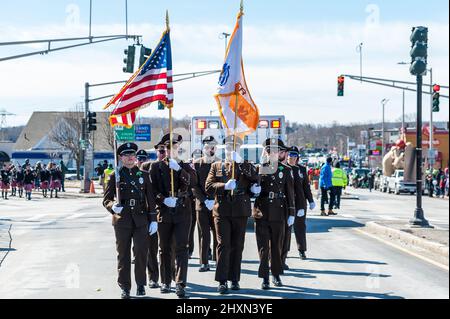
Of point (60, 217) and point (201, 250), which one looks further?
point (60, 217)

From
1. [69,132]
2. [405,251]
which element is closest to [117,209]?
[405,251]

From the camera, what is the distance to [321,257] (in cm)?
1496

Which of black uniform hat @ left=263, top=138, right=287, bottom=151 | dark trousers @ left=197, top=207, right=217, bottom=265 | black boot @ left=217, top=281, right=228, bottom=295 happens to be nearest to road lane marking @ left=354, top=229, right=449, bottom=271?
black uniform hat @ left=263, top=138, right=287, bottom=151

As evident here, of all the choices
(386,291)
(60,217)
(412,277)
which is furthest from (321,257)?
(60,217)

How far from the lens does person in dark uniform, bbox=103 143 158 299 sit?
406 inches

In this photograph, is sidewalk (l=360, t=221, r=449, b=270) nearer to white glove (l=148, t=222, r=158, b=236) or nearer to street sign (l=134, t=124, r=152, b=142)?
white glove (l=148, t=222, r=158, b=236)

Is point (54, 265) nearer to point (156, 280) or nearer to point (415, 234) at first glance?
point (156, 280)

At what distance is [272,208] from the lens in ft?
36.6

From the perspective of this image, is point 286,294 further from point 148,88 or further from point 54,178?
point 54,178

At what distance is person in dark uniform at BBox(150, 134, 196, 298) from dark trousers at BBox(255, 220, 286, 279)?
3.45ft

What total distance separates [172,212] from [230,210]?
31.4 inches

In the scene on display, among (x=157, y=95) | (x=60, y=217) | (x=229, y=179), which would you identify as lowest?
(x=60, y=217)

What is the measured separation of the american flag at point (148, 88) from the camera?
11430 millimetres

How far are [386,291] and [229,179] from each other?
267 cm
